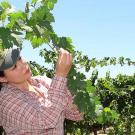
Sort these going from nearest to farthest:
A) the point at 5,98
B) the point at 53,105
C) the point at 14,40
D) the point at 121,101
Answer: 1. the point at 14,40
2. the point at 53,105
3. the point at 5,98
4. the point at 121,101

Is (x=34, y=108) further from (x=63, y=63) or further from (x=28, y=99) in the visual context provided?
(x=63, y=63)

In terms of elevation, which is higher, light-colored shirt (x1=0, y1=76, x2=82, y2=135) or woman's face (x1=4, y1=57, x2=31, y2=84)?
woman's face (x1=4, y1=57, x2=31, y2=84)

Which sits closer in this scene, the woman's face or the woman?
the woman

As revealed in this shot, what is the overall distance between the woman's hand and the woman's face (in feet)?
0.76

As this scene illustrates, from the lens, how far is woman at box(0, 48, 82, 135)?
2.46 metres

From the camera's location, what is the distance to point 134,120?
19.5m

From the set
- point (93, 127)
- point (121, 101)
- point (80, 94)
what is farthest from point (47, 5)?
point (93, 127)

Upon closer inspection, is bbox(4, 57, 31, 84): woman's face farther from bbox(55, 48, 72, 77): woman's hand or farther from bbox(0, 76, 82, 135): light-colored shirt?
bbox(55, 48, 72, 77): woman's hand

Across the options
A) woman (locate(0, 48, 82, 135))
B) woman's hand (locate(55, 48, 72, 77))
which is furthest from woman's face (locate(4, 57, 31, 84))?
woman's hand (locate(55, 48, 72, 77))

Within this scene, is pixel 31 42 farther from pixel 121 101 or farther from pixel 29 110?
pixel 121 101

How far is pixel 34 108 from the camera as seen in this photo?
8.21ft

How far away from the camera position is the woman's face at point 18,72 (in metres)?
2.57

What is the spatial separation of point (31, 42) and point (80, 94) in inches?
19.0

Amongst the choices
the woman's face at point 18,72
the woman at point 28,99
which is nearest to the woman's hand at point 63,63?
the woman at point 28,99
